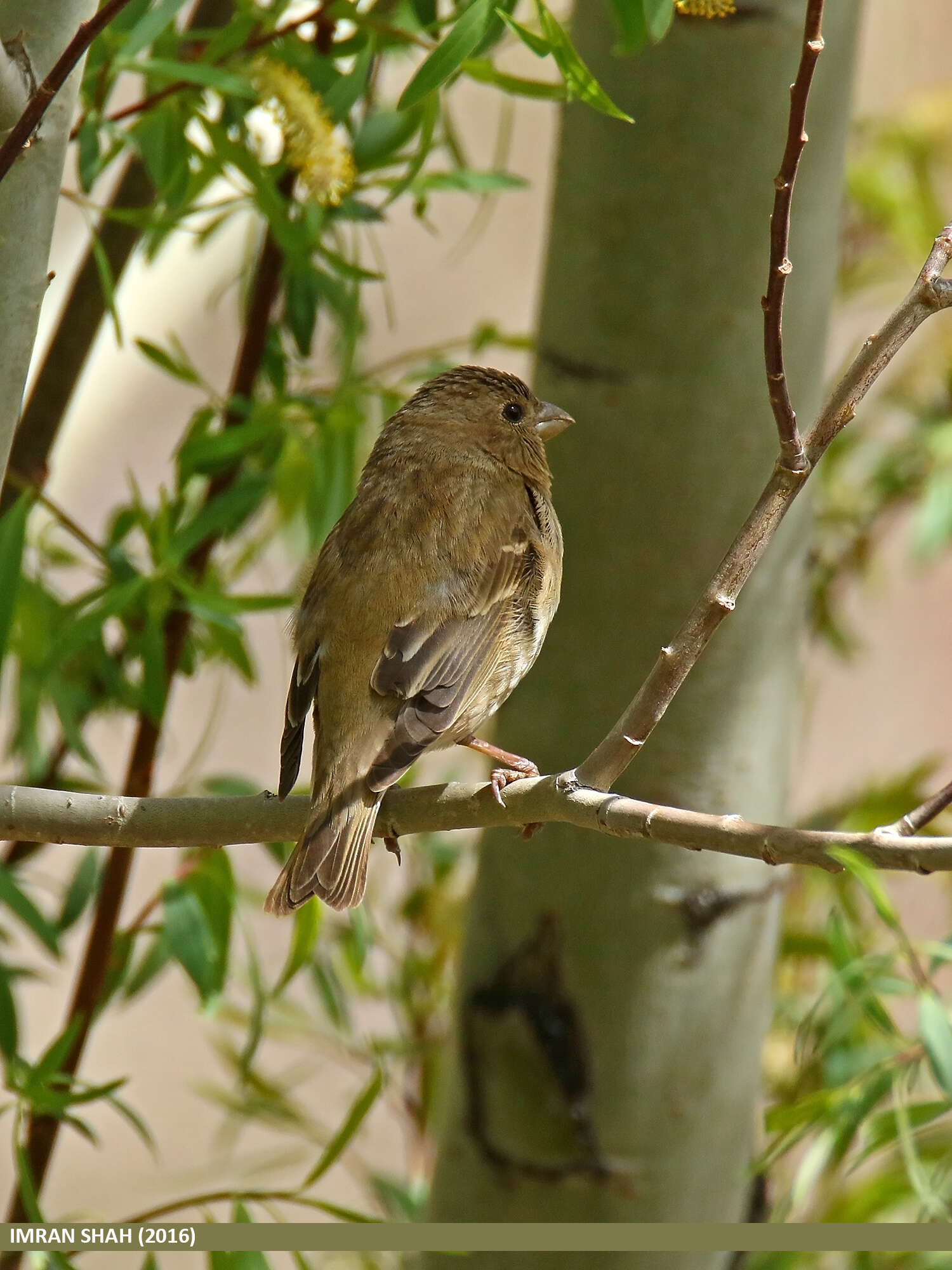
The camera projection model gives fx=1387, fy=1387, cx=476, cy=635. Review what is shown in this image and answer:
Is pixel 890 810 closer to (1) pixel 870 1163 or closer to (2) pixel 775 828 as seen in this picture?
(2) pixel 775 828

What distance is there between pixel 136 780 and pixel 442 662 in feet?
1.83

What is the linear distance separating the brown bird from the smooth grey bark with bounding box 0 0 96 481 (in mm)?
664

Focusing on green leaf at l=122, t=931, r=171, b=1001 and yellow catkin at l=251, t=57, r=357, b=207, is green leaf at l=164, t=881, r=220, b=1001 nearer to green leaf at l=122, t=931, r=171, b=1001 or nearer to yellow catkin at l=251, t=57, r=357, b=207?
green leaf at l=122, t=931, r=171, b=1001

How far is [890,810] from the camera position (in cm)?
296

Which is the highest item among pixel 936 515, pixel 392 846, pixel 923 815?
pixel 936 515

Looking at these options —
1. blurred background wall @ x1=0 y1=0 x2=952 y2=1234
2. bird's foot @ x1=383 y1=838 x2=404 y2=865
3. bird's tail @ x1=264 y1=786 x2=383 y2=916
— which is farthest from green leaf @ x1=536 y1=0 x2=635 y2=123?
blurred background wall @ x1=0 y1=0 x2=952 y2=1234

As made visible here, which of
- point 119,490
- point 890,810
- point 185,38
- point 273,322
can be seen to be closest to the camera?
point 185,38

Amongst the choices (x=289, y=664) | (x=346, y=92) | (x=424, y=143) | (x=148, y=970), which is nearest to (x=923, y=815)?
(x=424, y=143)

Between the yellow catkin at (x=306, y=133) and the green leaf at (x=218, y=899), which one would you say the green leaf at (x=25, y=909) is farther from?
the yellow catkin at (x=306, y=133)

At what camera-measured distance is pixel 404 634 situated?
2029 mm

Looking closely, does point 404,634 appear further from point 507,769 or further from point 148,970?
point 148,970

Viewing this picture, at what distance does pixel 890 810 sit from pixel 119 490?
283 centimetres

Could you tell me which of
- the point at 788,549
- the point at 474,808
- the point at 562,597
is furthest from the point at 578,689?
the point at 474,808

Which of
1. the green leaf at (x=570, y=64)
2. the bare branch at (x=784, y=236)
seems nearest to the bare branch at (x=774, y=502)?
the bare branch at (x=784, y=236)
